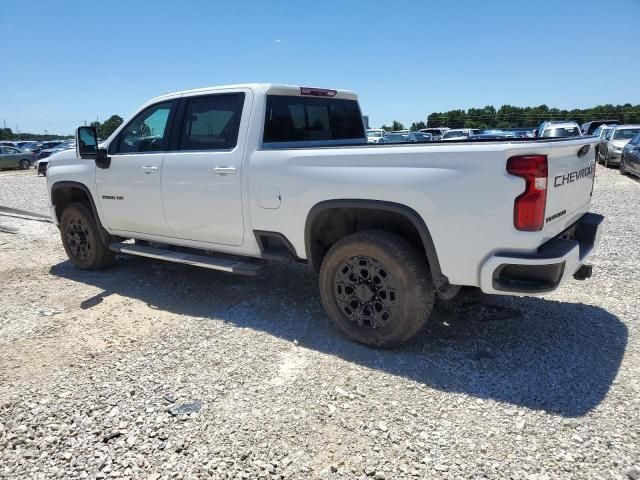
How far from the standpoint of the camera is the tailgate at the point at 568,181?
3131mm

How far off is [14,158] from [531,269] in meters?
32.5

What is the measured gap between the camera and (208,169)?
4410 millimetres

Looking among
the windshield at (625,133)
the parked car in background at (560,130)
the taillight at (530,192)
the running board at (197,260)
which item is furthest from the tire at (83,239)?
the windshield at (625,133)

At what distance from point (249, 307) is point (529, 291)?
103 inches

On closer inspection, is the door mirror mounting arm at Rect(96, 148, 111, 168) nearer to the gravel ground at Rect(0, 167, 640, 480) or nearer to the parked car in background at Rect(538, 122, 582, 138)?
the gravel ground at Rect(0, 167, 640, 480)

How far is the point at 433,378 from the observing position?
340 cm

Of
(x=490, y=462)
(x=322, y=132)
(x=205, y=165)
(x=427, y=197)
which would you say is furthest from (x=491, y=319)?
(x=205, y=165)

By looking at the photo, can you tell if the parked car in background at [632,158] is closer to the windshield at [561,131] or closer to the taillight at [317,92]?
the windshield at [561,131]

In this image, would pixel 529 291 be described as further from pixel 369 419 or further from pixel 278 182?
pixel 278 182

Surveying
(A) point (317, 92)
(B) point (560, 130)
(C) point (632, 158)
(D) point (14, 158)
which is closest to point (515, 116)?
(B) point (560, 130)

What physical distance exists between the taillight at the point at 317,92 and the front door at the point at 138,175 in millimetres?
1342

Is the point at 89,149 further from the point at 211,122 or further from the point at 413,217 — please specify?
the point at 413,217

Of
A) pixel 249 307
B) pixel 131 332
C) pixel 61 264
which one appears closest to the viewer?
pixel 131 332

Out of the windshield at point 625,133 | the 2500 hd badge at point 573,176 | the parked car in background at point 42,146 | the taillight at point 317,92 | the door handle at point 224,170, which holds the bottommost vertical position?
the windshield at point 625,133
